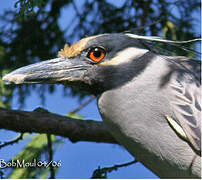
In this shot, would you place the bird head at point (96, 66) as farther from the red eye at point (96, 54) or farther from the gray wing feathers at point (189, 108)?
the gray wing feathers at point (189, 108)

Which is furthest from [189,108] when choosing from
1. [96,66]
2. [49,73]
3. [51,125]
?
[51,125]

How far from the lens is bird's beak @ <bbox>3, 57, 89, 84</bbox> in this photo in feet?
8.63

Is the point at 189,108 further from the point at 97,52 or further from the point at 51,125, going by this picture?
the point at 51,125

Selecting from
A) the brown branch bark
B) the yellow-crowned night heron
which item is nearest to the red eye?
the yellow-crowned night heron

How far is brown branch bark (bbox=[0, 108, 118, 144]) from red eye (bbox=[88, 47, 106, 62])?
1.01 m

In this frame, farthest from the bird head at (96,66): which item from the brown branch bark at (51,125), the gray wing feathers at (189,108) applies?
the brown branch bark at (51,125)

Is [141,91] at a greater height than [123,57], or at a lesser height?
lesser

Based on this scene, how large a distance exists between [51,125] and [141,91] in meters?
1.19

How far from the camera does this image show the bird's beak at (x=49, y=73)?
263 centimetres

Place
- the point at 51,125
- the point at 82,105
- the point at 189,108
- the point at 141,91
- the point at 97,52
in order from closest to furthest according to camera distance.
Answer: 1. the point at 189,108
2. the point at 141,91
3. the point at 97,52
4. the point at 51,125
5. the point at 82,105

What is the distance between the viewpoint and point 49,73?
8.68 feet

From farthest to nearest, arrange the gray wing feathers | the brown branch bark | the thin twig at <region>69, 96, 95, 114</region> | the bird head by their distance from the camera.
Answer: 1. the thin twig at <region>69, 96, 95, 114</region>
2. the brown branch bark
3. the bird head
4. the gray wing feathers

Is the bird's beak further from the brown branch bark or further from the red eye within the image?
the brown branch bark

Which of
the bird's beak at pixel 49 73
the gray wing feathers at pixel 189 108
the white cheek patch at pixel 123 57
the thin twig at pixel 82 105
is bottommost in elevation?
the thin twig at pixel 82 105
